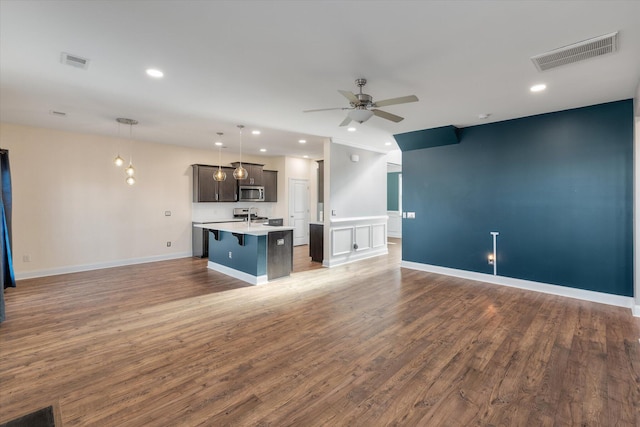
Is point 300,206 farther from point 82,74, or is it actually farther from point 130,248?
point 82,74

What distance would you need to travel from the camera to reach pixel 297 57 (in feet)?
9.16

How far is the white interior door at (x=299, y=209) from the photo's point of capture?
916cm

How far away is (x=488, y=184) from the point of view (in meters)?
5.21

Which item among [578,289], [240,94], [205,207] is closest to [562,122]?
[578,289]

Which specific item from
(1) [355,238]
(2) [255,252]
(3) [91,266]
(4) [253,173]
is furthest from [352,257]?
(3) [91,266]

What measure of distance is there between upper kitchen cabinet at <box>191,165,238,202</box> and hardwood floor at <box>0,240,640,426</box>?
3.31m

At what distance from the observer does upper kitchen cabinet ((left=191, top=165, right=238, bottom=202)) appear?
24.3 feet

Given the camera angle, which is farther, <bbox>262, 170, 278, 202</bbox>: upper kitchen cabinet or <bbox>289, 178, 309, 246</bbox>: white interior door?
<bbox>289, 178, 309, 246</bbox>: white interior door

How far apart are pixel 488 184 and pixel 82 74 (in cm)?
593

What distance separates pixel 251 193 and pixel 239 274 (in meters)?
3.37

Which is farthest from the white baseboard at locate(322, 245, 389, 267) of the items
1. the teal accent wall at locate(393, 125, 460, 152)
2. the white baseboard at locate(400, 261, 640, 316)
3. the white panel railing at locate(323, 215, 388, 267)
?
the teal accent wall at locate(393, 125, 460, 152)

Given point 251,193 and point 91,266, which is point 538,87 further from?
point 91,266

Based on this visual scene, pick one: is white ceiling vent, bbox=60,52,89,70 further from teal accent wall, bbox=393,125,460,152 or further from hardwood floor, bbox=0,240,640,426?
teal accent wall, bbox=393,125,460,152

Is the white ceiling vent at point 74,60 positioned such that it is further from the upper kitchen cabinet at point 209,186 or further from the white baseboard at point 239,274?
the upper kitchen cabinet at point 209,186
